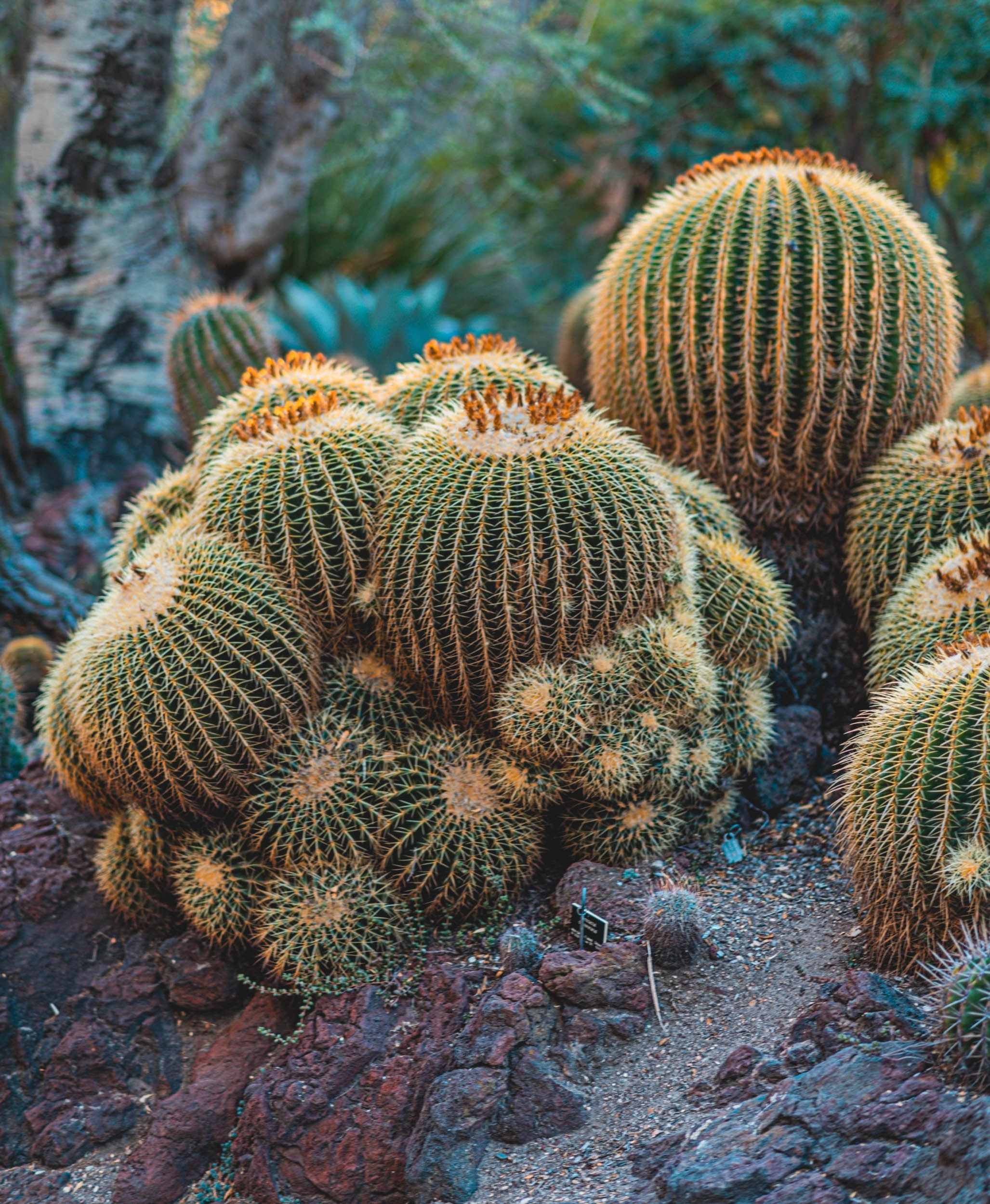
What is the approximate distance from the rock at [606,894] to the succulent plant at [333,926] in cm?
42

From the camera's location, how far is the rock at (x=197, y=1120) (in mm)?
2959

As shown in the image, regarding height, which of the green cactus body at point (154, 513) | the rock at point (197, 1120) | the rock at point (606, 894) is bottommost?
the rock at point (197, 1120)

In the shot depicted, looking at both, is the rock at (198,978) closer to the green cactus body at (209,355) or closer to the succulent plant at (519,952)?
the succulent plant at (519,952)

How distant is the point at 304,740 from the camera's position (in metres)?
3.37

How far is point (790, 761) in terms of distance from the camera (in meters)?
3.86

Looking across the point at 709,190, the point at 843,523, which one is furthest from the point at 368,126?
the point at 843,523

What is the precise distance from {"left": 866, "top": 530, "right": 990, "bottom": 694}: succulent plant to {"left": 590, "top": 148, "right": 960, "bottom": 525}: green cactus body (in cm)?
61

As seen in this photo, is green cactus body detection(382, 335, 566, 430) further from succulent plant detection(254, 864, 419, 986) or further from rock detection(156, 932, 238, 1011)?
rock detection(156, 932, 238, 1011)

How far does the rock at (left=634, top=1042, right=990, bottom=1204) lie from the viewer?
6.95ft

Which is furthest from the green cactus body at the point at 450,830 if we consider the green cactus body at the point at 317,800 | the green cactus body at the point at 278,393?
the green cactus body at the point at 278,393

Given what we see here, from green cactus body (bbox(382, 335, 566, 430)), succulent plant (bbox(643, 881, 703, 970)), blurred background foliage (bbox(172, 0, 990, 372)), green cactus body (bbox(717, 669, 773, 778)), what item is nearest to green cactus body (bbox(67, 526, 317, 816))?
green cactus body (bbox(382, 335, 566, 430))

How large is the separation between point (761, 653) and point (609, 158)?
7061 mm

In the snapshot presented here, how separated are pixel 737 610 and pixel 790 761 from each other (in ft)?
1.74

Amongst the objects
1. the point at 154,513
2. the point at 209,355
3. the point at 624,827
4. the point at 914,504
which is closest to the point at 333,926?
the point at 624,827
